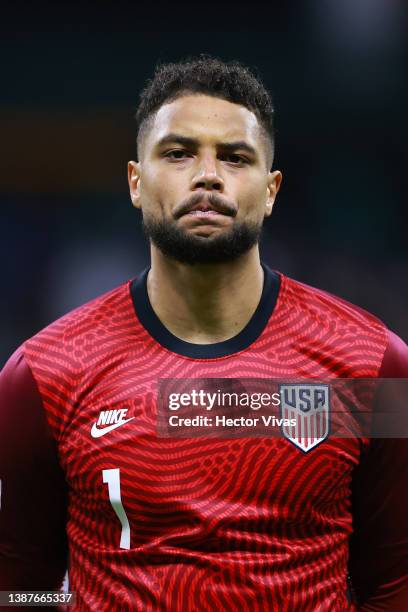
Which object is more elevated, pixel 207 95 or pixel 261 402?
pixel 207 95

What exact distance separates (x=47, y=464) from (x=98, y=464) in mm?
152

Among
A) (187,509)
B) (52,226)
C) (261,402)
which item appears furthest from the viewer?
(52,226)

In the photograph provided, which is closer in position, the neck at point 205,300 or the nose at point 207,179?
the nose at point 207,179

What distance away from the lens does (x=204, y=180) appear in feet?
5.05

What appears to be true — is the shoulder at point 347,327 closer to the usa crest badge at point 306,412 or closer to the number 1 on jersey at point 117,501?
the usa crest badge at point 306,412

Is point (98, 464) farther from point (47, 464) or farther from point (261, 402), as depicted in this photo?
point (261, 402)

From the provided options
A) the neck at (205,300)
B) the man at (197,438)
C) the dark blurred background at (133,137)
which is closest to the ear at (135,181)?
the man at (197,438)

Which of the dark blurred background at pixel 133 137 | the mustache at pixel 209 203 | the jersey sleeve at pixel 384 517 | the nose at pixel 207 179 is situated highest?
the dark blurred background at pixel 133 137

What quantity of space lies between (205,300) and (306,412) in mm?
294

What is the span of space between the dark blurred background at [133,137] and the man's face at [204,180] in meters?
1.61

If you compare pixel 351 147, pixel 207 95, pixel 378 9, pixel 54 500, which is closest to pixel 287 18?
pixel 378 9

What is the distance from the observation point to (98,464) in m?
1.54

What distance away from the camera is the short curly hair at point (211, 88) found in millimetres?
1641

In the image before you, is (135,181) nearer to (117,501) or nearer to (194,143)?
(194,143)
